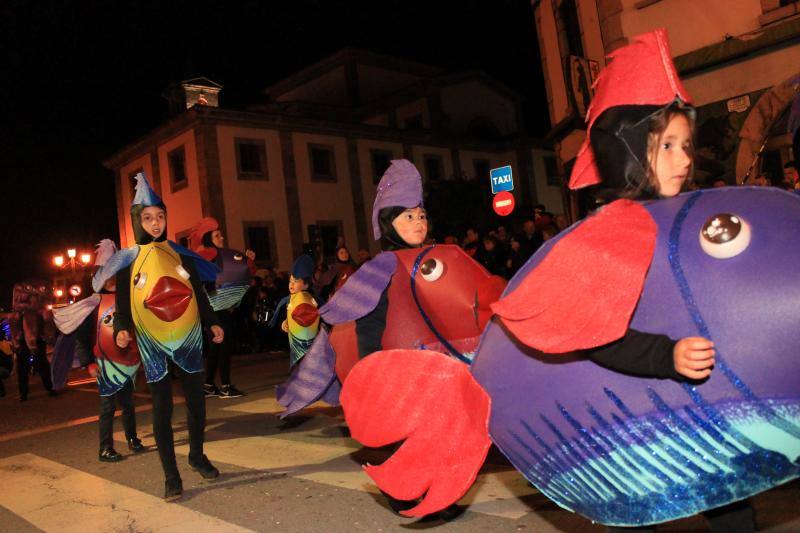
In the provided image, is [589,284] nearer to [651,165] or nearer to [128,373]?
[651,165]

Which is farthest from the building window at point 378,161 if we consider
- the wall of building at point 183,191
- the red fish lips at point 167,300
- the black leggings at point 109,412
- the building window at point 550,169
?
the red fish lips at point 167,300

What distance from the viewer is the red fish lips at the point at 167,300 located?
473 cm

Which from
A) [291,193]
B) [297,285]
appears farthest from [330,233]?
[297,285]

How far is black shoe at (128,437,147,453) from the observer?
6.45 m

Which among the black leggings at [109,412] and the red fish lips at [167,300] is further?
the black leggings at [109,412]

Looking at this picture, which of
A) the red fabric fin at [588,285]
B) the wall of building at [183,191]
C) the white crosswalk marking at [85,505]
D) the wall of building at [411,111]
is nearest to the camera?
the red fabric fin at [588,285]

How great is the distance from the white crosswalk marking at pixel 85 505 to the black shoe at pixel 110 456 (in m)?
0.26

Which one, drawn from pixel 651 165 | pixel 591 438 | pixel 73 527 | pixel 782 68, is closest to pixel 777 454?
pixel 591 438

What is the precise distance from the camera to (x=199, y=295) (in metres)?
5.12

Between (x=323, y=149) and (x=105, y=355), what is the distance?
29.1 meters

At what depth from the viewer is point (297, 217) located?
33.2m

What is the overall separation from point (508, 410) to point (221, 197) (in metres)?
29.6

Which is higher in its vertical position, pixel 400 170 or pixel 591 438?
pixel 400 170

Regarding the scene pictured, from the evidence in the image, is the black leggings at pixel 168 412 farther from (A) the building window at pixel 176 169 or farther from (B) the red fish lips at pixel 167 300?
(A) the building window at pixel 176 169
